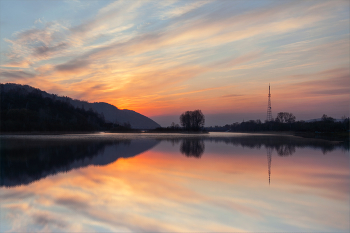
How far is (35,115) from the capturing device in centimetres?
10006

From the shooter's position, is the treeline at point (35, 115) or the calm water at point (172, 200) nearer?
the calm water at point (172, 200)

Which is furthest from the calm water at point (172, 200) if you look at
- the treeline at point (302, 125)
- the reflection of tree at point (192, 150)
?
the treeline at point (302, 125)

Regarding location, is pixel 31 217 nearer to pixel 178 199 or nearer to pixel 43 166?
pixel 178 199

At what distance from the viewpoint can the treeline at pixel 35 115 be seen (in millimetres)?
89125

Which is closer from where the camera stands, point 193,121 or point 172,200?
point 172,200

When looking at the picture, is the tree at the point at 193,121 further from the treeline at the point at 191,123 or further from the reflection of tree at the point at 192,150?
the reflection of tree at the point at 192,150

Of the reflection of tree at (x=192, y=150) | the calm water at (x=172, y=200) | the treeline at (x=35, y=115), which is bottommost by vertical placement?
the calm water at (x=172, y=200)

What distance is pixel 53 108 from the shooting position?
128 metres

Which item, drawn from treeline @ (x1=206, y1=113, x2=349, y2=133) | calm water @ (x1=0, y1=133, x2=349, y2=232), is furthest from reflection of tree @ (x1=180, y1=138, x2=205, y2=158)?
treeline @ (x1=206, y1=113, x2=349, y2=133)

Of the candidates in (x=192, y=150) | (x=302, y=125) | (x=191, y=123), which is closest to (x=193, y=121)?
(x=191, y=123)

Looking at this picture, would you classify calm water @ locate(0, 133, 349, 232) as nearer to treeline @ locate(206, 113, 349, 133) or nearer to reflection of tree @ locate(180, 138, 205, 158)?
reflection of tree @ locate(180, 138, 205, 158)

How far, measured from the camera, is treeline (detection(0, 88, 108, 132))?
89125 mm

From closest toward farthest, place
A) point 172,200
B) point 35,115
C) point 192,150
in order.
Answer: point 172,200, point 192,150, point 35,115

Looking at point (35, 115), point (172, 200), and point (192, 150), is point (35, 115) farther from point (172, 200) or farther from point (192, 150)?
point (172, 200)
